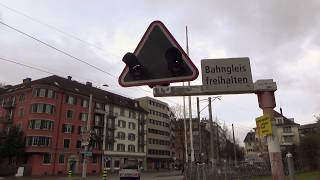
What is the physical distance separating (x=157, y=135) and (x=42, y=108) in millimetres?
48835

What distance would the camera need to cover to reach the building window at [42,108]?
6544 cm

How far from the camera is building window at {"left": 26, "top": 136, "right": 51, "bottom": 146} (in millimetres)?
63406

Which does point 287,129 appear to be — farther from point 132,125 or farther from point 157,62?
point 157,62

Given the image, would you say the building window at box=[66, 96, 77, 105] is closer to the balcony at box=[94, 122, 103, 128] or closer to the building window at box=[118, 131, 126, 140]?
the balcony at box=[94, 122, 103, 128]

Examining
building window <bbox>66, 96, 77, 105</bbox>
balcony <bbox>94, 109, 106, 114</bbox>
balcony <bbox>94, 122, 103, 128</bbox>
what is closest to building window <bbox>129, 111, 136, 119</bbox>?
balcony <bbox>94, 109, 106, 114</bbox>

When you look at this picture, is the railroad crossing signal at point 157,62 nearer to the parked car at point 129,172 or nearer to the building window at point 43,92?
the parked car at point 129,172

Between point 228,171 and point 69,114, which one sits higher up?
point 69,114

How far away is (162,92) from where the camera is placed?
3871 millimetres

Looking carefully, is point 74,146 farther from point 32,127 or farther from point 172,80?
point 172,80

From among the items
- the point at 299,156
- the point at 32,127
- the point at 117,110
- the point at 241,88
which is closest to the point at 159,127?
the point at 117,110

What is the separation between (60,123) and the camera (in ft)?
228

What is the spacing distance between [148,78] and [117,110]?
8651 cm

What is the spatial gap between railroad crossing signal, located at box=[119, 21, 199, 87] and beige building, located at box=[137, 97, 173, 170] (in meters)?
98.1

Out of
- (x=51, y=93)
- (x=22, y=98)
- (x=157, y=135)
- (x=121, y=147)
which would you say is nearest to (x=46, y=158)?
(x=51, y=93)
